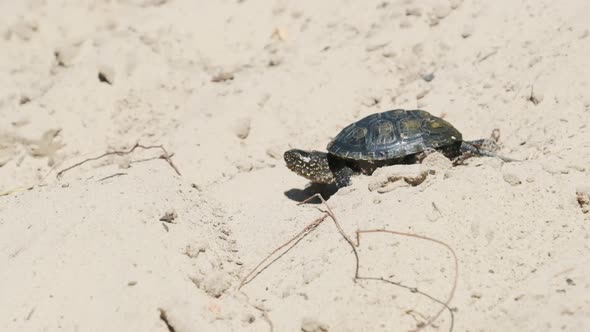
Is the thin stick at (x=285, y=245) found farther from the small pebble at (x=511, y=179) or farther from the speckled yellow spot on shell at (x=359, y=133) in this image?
the small pebble at (x=511, y=179)

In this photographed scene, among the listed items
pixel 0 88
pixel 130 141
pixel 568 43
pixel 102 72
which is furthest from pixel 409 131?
pixel 0 88

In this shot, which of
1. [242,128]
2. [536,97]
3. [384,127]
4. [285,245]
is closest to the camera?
[285,245]

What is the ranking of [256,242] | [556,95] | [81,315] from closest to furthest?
[81,315]
[256,242]
[556,95]

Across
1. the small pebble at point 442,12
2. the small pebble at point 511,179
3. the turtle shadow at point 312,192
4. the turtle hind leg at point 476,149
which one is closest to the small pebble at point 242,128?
the turtle shadow at point 312,192

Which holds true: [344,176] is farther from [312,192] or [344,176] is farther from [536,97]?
[536,97]

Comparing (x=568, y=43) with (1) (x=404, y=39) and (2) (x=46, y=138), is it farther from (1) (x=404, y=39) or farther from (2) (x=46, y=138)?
(2) (x=46, y=138)

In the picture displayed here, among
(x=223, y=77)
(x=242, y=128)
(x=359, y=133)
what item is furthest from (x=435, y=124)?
(x=223, y=77)
